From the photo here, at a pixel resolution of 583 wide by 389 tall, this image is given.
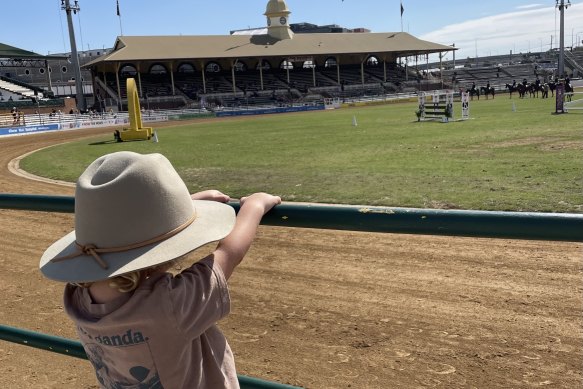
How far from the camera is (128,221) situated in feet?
5.17

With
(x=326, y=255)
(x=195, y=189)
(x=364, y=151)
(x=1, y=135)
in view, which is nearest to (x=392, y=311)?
(x=326, y=255)

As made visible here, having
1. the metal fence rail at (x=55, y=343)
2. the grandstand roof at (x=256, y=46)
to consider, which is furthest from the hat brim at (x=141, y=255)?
the grandstand roof at (x=256, y=46)

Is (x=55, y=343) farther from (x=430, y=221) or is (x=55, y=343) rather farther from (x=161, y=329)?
(x=430, y=221)

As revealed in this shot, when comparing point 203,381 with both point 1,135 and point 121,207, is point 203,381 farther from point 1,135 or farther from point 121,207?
point 1,135

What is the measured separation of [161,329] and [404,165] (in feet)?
41.4

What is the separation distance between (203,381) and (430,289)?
170 inches

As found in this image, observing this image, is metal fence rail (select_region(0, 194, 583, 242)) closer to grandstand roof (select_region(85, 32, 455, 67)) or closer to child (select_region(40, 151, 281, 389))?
child (select_region(40, 151, 281, 389))

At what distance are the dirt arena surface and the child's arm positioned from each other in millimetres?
2571

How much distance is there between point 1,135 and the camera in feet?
123

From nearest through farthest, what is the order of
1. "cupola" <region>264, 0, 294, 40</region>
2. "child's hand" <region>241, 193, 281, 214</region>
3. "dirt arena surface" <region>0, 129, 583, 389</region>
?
"child's hand" <region>241, 193, 281, 214</region> → "dirt arena surface" <region>0, 129, 583, 389</region> → "cupola" <region>264, 0, 294, 40</region>

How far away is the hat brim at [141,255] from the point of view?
1552 millimetres

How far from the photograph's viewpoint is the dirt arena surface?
416cm

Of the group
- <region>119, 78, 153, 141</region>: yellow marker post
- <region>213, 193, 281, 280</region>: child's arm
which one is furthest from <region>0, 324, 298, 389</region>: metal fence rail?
<region>119, 78, 153, 141</region>: yellow marker post

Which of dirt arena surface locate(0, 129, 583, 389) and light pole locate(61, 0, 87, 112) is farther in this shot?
light pole locate(61, 0, 87, 112)
